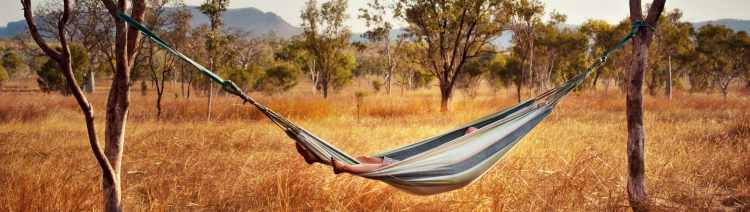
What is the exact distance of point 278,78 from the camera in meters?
31.8

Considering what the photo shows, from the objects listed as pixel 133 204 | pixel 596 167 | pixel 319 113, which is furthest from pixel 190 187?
pixel 319 113

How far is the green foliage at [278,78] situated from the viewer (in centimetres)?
3131

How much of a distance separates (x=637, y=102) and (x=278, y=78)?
1178 inches

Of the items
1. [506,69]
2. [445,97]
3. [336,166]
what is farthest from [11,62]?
[336,166]

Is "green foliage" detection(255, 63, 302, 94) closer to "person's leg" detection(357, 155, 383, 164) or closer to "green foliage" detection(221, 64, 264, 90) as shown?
"green foliage" detection(221, 64, 264, 90)

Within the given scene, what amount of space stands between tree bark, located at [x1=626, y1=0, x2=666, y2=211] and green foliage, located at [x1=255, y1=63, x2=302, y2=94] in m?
29.1

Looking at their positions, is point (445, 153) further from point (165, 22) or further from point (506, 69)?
point (506, 69)

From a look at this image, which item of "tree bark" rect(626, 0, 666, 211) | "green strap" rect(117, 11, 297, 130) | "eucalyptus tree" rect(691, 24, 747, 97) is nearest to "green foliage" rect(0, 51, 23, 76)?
"green strap" rect(117, 11, 297, 130)

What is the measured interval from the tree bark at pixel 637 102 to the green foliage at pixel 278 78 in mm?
29087

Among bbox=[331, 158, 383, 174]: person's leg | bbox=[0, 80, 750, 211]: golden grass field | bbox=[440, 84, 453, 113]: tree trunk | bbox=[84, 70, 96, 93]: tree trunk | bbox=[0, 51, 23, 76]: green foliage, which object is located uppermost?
bbox=[0, 51, 23, 76]: green foliage

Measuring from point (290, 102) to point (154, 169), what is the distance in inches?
248

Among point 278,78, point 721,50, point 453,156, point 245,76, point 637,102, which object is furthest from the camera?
point 278,78

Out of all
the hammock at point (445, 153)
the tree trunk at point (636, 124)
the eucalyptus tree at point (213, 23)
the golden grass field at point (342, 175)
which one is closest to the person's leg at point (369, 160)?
the golden grass field at point (342, 175)

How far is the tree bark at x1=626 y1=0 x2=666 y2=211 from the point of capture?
3010 mm
